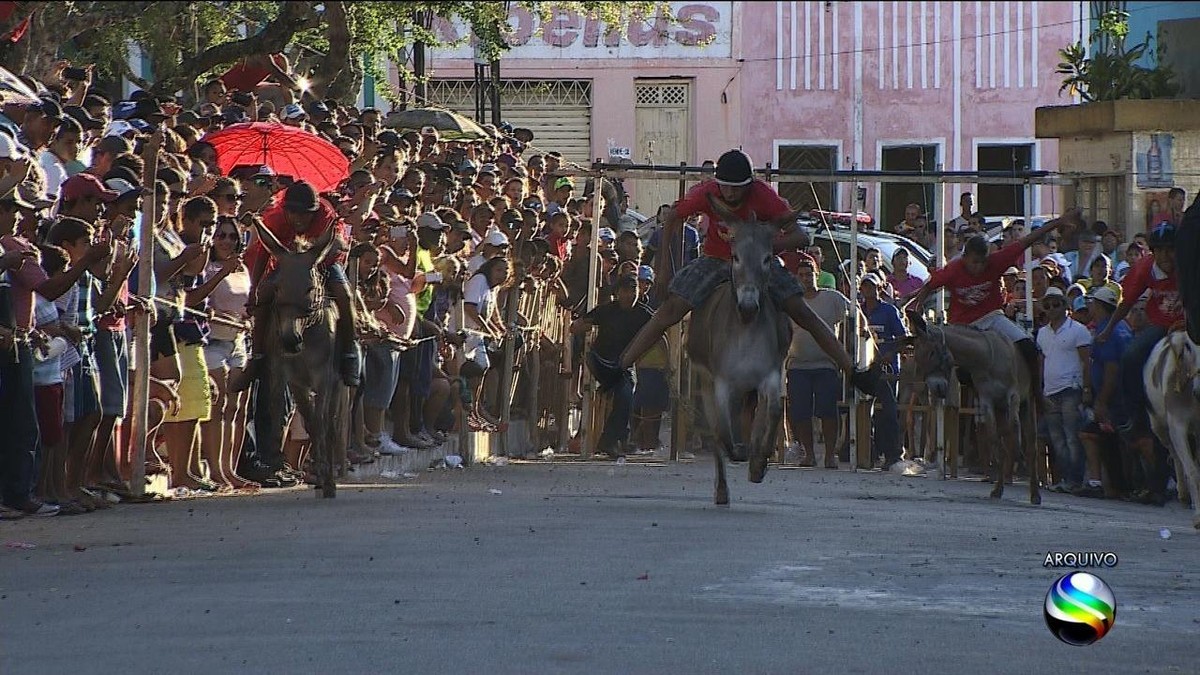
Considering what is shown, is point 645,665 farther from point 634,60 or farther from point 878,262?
point 634,60

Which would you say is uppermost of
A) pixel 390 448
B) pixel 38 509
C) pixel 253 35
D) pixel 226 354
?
pixel 253 35

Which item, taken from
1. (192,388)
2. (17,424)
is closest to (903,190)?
(192,388)

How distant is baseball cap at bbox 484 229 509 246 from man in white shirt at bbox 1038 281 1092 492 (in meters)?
5.44

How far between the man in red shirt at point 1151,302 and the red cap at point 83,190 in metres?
7.23

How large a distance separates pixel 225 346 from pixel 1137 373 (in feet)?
25.2

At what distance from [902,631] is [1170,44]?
20578mm

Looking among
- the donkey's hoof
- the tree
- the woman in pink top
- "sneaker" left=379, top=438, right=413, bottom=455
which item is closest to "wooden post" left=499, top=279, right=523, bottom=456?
the tree

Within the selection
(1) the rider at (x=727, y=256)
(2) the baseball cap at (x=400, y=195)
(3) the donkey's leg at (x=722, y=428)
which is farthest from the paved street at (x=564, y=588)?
(2) the baseball cap at (x=400, y=195)

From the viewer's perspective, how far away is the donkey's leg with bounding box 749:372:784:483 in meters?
15.4

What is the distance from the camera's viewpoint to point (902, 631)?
942 cm

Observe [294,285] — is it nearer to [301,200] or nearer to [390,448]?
[301,200]

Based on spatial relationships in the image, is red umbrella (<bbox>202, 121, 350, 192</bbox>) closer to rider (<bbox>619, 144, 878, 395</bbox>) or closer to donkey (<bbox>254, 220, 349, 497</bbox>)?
donkey (<bbox>254, 220, 349, 497</bbox>)

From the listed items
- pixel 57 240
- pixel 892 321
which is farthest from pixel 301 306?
pixel 892 321

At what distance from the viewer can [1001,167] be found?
164ft
